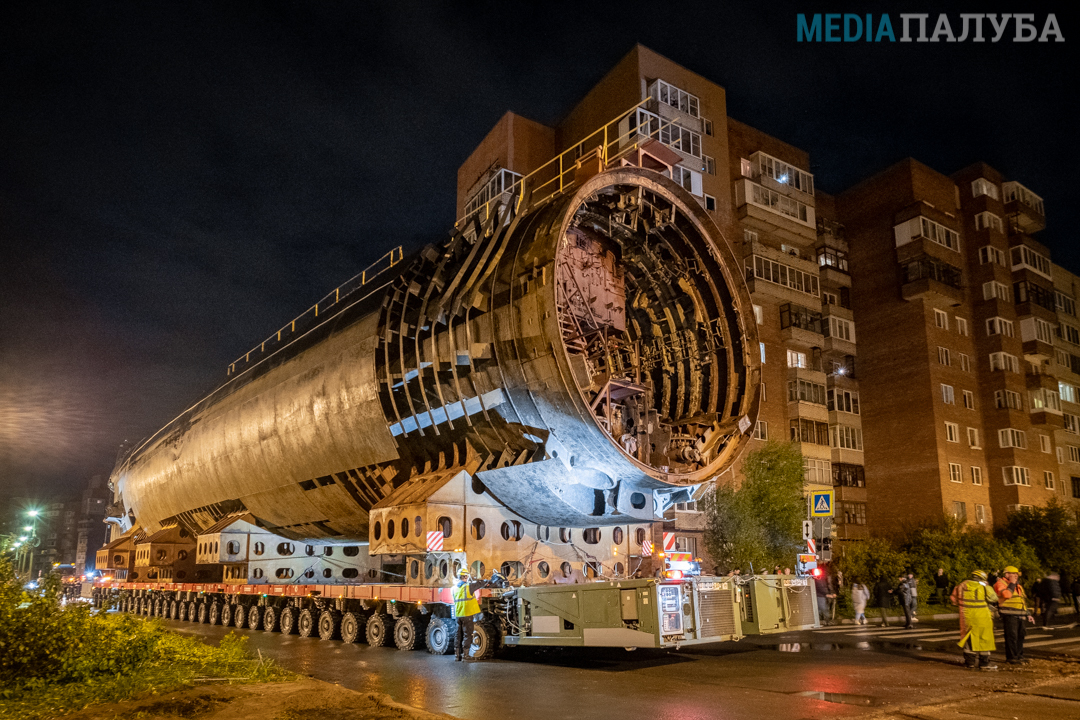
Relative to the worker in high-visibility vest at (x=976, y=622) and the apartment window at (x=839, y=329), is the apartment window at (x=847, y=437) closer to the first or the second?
the apartment window at (x=839, y=329)

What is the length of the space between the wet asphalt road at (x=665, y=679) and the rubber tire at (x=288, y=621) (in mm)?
2655

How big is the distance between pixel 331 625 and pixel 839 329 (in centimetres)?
3302

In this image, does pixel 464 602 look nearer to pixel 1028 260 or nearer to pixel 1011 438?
pixel 1011 438

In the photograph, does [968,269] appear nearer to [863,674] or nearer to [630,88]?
[630,88]

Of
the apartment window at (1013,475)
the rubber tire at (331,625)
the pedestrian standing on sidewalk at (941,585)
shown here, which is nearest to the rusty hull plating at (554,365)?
the rubber tire at (331,625)

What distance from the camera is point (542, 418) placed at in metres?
10.6

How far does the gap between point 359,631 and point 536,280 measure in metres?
7.11

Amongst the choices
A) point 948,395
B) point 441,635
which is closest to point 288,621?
point 441,635

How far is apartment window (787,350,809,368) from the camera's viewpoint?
123ft

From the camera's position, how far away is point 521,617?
10.5 m

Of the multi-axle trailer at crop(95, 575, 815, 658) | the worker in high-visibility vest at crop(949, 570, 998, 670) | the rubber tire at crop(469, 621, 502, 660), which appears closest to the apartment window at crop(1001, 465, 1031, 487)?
the worker in high-visibility vest at crop(949, 570, 998, 670)

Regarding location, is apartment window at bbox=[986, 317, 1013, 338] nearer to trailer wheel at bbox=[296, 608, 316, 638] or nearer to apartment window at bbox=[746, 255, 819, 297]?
apartment window at bbox=[746, 255, 819, 297]

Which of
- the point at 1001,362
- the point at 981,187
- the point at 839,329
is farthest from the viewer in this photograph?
the point at 981,187

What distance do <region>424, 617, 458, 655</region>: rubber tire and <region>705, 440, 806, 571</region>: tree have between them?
17630mm
